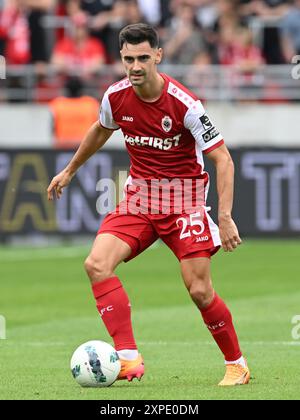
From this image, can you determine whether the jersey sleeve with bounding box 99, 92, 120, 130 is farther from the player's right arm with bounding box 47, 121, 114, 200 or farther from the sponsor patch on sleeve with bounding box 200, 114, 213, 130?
the sponsor patch on sleeve with bounding box 200, 114, 213, 130

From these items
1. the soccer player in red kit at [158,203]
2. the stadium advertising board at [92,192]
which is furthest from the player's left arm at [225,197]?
the stadium advertising board at [92,192]

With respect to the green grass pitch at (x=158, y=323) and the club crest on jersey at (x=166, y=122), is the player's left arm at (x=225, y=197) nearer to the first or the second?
the club crest on jersey at (x=166, y=122)

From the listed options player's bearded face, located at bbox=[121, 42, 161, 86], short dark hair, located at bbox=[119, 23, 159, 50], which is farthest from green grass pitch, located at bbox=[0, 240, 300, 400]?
short dark hair, located at bbox=[119, 23, 159, 50]

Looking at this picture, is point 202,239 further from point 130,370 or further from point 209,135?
point 130,370

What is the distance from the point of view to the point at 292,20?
880 inches

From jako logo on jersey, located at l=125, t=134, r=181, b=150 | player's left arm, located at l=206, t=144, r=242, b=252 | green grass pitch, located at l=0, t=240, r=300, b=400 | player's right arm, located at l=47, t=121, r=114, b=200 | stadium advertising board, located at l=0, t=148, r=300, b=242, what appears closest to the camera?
player's left arm, located at l=206, t=144, r=242, b=252

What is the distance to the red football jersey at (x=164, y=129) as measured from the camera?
8.83 meters

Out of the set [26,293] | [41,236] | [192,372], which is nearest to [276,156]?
[41,236]

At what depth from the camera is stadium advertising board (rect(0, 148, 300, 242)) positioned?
67.9ft

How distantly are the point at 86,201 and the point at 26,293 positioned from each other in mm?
5493

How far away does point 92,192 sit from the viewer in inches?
816

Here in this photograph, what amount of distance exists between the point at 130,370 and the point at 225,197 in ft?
4.37

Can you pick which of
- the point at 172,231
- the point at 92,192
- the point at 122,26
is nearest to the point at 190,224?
the point at 172,231
